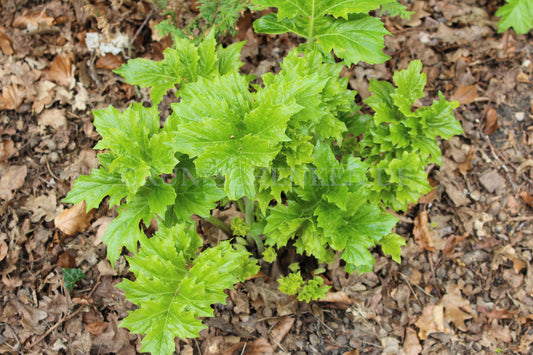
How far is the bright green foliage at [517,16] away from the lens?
3.76 metres

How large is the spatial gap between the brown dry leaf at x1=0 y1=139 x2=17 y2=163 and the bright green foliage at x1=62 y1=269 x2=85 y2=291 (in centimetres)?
127

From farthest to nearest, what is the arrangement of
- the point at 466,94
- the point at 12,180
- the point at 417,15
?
1. the point at 417,15
2. the point at 466,94
3. the point at 12,180

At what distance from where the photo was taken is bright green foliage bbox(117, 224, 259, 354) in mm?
1789

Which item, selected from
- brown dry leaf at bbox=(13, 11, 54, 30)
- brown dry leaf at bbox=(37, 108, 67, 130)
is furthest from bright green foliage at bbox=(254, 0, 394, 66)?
brown dry leaf at bbox=(13, 11, 54, 30)

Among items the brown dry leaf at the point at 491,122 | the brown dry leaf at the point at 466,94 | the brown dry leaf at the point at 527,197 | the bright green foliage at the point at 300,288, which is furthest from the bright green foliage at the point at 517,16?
the bright green foliage at the point at 300,288

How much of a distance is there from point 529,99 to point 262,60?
2.74m

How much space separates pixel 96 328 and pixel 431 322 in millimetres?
2640

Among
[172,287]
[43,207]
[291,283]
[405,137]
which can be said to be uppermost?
[405,137]

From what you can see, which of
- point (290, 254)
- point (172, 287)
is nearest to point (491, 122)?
point (290, 254)

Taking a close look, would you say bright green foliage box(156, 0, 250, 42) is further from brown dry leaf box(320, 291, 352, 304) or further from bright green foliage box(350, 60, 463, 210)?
brown dry leaf box(320, 291, 352, 304)

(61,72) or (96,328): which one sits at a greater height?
(61,72)

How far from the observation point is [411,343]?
10.0 ft

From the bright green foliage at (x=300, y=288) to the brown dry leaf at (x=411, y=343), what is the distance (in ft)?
2.71

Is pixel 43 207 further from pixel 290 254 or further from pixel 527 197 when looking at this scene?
pixel 527 197
